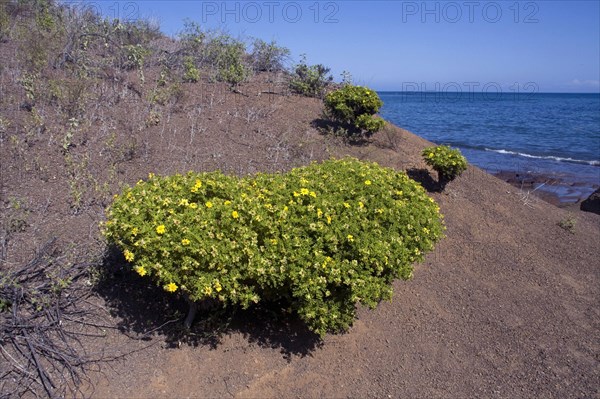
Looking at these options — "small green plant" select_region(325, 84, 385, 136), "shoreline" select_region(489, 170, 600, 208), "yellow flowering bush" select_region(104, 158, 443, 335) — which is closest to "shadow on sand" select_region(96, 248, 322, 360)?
A: "yellow flowering bush" select_region(104, 158, 443, 335)

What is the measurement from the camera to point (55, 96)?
727 centimetres

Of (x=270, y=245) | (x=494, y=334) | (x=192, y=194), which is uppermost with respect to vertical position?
(x=192, y=194)

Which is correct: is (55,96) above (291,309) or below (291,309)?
above

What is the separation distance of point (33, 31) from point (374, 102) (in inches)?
247

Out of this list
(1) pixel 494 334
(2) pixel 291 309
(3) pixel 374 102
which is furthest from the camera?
(3) pixel 374 102

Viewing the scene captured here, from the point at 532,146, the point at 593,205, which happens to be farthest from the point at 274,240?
the point at 532,146

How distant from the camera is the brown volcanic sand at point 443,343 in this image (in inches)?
148

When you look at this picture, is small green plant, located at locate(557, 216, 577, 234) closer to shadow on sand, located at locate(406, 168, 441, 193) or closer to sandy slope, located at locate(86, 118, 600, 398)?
sandy slope, located at locate(86, 118, 600, 398)

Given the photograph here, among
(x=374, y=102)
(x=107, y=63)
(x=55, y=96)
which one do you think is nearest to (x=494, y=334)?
(x=374, y=102)

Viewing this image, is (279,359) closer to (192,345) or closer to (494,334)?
(192,345)

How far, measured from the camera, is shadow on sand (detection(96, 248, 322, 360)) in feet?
13.1

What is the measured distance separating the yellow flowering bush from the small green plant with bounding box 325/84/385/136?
425 cm

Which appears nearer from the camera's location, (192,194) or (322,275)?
(322,275)

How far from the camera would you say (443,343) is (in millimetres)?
4520
